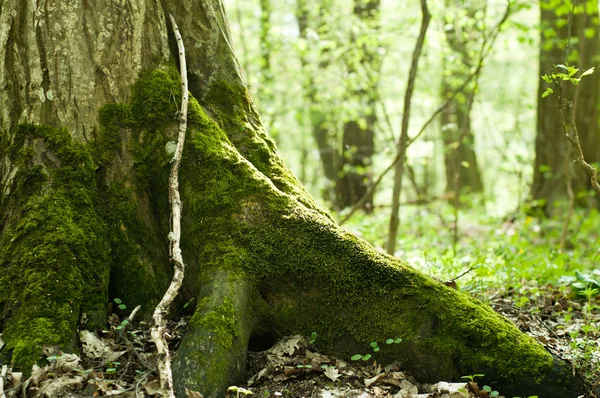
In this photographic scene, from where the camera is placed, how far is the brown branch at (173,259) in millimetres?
2590

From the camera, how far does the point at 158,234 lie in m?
3.66

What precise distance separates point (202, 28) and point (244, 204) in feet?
4.94

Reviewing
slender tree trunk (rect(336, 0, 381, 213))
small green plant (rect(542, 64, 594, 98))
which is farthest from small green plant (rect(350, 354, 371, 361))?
slender tree trunk (rect(336, 0, 381, 213))

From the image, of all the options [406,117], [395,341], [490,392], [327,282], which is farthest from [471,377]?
[406,117]

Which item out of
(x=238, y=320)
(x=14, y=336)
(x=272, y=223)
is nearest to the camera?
(x=14, y=336)

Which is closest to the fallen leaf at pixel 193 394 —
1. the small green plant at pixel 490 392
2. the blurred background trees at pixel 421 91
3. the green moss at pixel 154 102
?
the small green plant at pixel 490 392

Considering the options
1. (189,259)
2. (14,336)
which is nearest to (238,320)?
(189,259)

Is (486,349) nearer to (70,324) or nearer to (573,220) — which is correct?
(70,324)

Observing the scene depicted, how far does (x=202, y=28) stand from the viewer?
404 cm

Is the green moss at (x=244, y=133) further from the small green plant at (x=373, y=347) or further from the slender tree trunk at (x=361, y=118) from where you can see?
the slender tree trunk at (x=361, y=118)

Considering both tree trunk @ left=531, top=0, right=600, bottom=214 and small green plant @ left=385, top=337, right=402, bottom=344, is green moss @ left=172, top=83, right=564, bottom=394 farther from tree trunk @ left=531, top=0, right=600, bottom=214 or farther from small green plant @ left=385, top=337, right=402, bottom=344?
tree trunk @ left=531, top=0, right=600, bottom=214

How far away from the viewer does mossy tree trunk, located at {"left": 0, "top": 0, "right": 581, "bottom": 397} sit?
3107mm

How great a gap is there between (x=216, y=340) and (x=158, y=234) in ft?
3.40

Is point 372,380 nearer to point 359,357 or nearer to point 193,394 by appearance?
point 359,357
